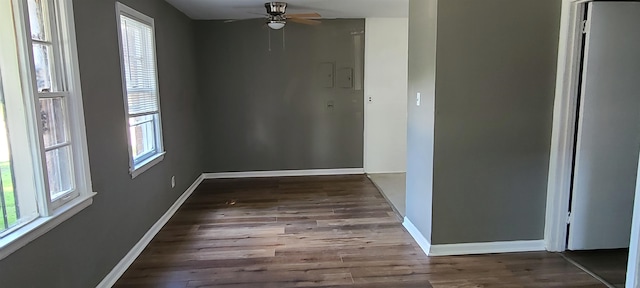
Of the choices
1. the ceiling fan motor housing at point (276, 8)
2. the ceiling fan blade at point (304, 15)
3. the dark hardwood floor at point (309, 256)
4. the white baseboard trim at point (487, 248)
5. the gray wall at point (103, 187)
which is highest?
the ceiling fan motor housing at point (276, 8)

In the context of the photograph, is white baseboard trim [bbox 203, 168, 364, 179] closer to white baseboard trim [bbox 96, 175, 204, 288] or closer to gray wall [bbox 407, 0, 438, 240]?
white baseboard trim [bbox 96, 175, 204, 288]

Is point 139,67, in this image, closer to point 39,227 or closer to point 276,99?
point 39,227

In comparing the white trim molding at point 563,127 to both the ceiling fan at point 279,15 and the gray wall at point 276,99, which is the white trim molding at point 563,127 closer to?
the ceiling fan at point 279,15

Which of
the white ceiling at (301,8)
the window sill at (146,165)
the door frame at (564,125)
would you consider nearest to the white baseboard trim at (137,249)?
the window sill at (146,165)

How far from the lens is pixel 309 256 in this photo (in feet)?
10.1

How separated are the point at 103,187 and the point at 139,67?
1.27 m

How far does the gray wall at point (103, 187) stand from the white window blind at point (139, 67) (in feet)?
0.57

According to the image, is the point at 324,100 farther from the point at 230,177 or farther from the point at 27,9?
the point at 27,9

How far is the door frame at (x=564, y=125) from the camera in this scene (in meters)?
2.76

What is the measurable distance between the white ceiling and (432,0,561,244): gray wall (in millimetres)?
1654

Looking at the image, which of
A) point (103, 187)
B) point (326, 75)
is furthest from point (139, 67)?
point (326, 75)

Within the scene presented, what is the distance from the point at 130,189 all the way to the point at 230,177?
260cm

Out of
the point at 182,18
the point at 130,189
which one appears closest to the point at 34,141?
the point at 130,189

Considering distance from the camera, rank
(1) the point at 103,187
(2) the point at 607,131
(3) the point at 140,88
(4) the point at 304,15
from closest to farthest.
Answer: (1) the point at 103,187 < (2) the point at 607,131 < (3) the point at 140,88 < (4) the point at 304,15
